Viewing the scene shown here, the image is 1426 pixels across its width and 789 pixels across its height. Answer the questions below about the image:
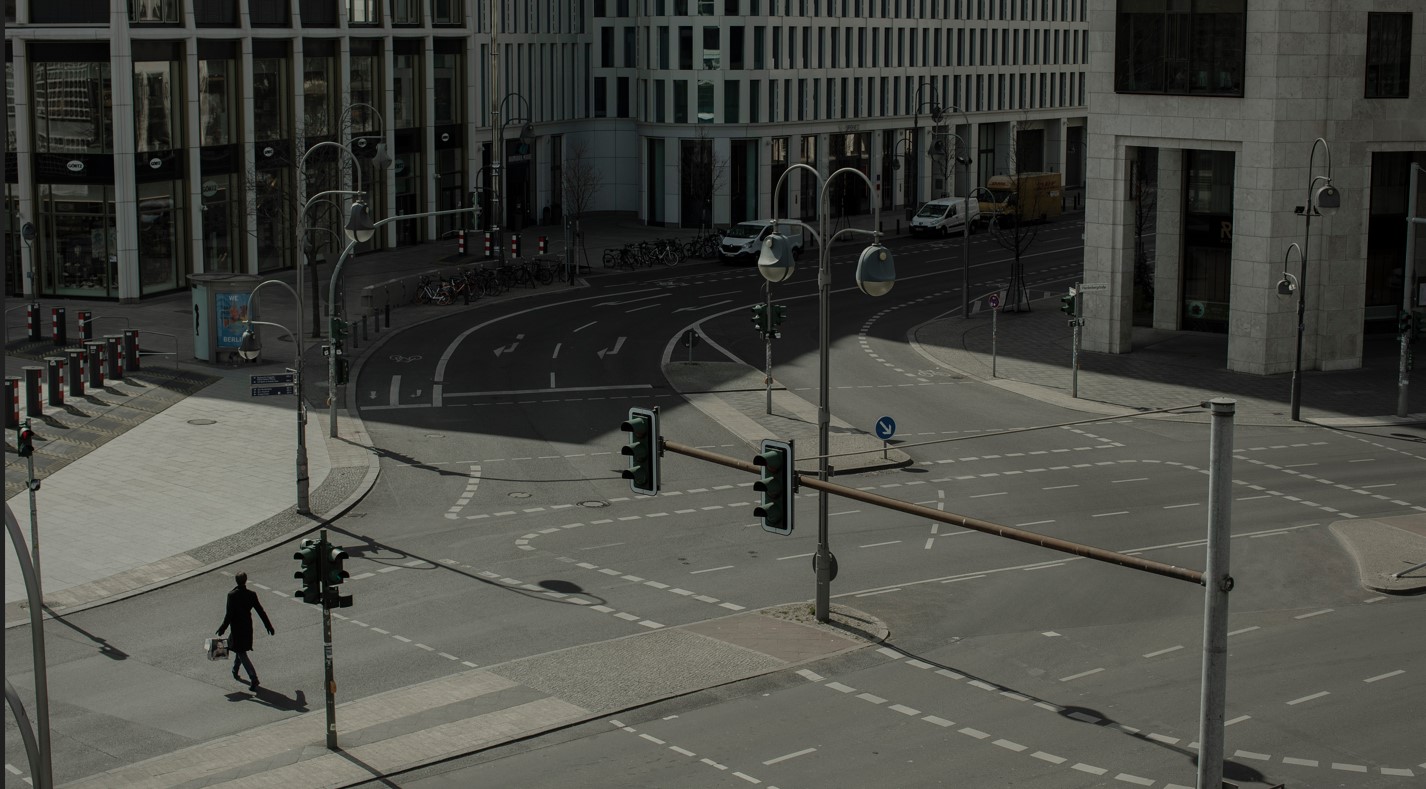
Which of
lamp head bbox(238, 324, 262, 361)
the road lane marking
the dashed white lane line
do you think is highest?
lamp head bbox(238, 324, 262, 361)

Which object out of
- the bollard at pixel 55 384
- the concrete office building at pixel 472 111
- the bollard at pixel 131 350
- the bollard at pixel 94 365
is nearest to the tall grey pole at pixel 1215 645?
the bollard at pixel 55 384

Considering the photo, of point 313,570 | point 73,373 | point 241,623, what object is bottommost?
point 241,623

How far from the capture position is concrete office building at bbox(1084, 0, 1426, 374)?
52938mm

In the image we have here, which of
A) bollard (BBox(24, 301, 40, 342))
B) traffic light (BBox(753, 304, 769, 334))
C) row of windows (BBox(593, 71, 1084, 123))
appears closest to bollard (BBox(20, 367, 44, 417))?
bollard (BBox(24, 301, 40, 342))

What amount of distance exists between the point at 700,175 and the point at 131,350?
155 ft

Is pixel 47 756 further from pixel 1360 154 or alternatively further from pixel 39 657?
pixel 1360 154

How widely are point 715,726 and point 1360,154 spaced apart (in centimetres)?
3745

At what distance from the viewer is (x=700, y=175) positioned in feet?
312

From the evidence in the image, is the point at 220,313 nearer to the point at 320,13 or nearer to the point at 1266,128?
the point at 320,13

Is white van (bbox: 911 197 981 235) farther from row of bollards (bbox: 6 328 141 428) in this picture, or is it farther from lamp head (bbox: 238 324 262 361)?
lamp head (bbox: 238 324 262 361)

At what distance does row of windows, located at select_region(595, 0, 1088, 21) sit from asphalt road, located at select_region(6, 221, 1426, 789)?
4647cm

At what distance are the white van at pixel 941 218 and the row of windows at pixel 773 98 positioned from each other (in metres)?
5.48

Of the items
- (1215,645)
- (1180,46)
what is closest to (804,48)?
(1180,46)

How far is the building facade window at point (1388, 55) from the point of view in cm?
5403
